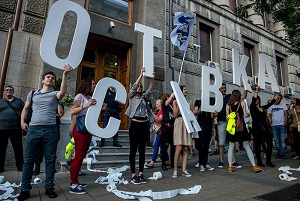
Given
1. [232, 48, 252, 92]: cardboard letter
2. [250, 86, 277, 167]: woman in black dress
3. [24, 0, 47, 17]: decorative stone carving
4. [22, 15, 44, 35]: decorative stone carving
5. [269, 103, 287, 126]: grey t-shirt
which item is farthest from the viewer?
[269, 103, 287, 126]: grey t-shirt

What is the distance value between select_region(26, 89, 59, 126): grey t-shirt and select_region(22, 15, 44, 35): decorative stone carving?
12.9ft

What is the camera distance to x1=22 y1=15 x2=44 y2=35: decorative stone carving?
5977 mm

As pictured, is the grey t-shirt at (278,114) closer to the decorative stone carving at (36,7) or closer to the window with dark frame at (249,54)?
the window with dark frame at (249,54)

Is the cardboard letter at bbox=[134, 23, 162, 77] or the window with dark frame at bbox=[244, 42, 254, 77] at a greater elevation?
the window with dark frame at bbox=[244, 42, 254, 77]

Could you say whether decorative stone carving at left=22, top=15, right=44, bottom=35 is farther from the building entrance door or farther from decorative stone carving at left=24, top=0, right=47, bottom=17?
the building entrance door

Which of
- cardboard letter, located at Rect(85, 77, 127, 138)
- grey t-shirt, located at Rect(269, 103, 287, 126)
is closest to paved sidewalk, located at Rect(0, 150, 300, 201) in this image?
cardboard letter, located at Rect(85, 77, 127, 138)

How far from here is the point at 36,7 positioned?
6230mm

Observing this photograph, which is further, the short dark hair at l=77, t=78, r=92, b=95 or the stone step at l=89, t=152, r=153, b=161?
the stone step at l=89, t=152, r=153, b=161

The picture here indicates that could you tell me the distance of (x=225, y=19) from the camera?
37.2 feet

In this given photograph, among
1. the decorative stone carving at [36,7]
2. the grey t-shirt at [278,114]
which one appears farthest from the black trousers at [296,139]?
the decorative stone carving at [36,7]

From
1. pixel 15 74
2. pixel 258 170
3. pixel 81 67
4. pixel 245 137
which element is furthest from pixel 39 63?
pixel 258 170

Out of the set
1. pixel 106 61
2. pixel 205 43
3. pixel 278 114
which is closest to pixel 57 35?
pixel 106 61

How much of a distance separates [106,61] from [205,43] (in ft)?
17.8

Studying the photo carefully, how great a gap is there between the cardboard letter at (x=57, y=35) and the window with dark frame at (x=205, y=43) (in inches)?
303
